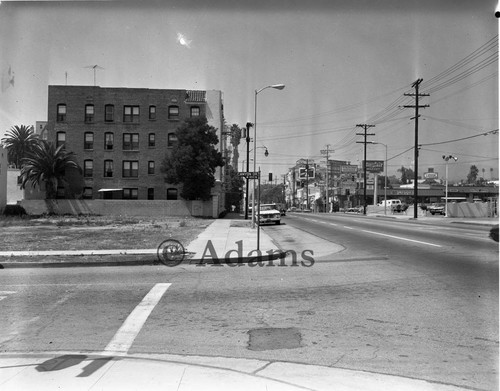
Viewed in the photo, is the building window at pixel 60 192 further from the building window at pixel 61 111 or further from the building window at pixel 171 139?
the building window at pixel 171 139

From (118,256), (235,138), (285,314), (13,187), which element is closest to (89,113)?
(13,187)

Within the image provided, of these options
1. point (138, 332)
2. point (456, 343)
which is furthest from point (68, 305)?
point (456, 343)

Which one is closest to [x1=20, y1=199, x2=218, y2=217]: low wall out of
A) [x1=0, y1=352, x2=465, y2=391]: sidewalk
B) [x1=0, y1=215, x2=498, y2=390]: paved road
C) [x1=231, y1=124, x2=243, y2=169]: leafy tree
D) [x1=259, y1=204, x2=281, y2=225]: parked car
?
[x1=259, y1=204, x2=281, y2=225]: parked car

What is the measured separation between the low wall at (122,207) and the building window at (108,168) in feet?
12.1

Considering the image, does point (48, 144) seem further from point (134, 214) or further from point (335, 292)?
point (335, 292)

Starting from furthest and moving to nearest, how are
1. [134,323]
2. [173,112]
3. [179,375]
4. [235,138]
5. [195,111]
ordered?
[235,138] < [195,111] < [173,112] < [134,323] < [179,375]

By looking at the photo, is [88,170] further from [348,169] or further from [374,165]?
[348,169]

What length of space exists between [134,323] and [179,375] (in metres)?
2.12

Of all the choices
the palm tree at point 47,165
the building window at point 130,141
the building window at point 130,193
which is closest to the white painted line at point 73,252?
the palm tree at point 47,165

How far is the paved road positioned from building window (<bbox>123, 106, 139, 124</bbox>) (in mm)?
38843

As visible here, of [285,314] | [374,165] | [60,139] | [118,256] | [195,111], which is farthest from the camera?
[374,165]

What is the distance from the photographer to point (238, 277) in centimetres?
1020

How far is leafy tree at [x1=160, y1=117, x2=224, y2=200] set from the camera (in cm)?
4303

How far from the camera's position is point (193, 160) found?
141 feet
